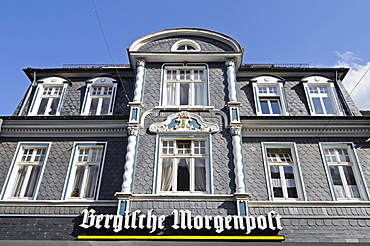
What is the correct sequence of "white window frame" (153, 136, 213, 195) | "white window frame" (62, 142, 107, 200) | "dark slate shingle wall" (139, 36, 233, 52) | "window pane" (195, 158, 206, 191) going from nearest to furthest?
"white window frame" (153, 136, 213, 195)
"window pane" (195, 158, 206, 191)
"white window frame" (62, 142, 107, 200)
"dark slate shingle wall" (139, 36, 233, 52)

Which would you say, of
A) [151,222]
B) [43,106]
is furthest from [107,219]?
[43,106]

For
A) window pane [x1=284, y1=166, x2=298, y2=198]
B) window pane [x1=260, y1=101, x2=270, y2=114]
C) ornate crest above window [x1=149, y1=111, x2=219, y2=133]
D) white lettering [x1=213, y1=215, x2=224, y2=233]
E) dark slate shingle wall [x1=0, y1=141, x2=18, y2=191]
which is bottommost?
white lettering [x1=213, y1=215, x2=224, y2=233]

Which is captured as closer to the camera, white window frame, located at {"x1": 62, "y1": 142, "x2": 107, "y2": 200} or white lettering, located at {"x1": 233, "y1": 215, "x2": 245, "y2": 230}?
white lettering, located at {"x1": 233, "y1": 215, "x2": 245, "y2": 230}

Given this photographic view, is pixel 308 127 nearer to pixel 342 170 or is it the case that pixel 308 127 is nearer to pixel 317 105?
pixel 317 105

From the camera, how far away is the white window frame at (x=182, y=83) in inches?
554

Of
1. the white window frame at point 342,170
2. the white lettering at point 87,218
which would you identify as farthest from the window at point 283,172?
the white lettering at point 87,218

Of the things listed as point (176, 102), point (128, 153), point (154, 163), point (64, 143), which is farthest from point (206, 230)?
point (64, 143)

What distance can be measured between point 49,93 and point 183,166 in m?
7.76

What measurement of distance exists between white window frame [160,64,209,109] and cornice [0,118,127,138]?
224 centimetres

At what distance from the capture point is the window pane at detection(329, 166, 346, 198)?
12250 millimetres

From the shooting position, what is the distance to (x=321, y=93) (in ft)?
49.9

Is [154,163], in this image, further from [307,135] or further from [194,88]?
[307,135]

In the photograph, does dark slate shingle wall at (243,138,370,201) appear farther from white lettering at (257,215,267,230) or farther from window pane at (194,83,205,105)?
window pane at (194,83,205,105)

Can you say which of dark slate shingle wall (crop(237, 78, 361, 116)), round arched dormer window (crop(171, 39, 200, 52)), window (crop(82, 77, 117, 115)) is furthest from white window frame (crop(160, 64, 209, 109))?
window (crop(82, 77, 117, 115))
